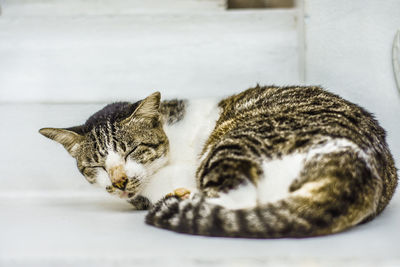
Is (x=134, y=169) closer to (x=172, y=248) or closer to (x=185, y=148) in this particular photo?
(x=185, y=148)

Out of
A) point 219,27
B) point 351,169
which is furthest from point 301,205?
point 219,27

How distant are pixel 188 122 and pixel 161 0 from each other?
1128mm

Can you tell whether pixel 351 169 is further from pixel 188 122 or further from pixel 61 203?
pixel 61 203

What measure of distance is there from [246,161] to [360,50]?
1.36m

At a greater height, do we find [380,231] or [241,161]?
[241,161]

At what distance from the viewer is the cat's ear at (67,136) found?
1.98 meters

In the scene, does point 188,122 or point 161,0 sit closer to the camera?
point 188,122

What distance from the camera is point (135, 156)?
6.36 ft

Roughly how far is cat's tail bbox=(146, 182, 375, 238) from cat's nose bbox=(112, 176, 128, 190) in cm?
54

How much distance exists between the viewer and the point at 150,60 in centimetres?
270

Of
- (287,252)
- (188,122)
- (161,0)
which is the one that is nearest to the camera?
(287,252)

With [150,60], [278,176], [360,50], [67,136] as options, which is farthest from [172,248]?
[360,50]

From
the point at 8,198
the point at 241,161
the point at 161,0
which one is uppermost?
the point at 161,0

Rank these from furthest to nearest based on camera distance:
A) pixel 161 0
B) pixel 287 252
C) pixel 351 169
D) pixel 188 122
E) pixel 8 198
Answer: pixel 161 0 → pixel 8 198 → pixel 188 122 → pixel 351 169 → pixel 287 252
